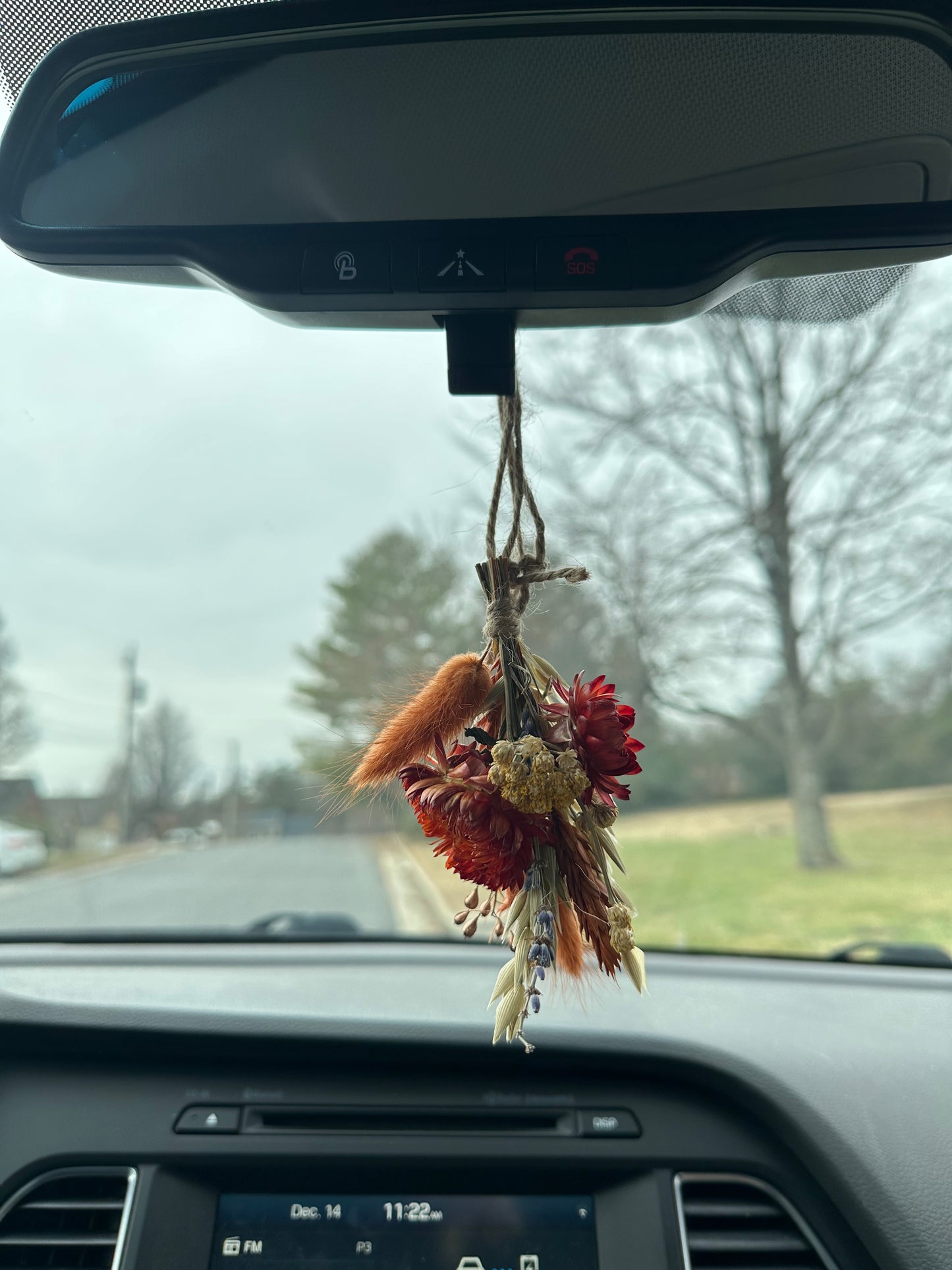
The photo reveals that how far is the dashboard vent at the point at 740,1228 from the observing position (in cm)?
161

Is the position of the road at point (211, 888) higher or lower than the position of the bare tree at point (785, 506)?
lower

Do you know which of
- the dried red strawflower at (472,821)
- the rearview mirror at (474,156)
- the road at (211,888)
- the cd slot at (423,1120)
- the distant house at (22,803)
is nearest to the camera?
the dried red strawflower at (472,821)

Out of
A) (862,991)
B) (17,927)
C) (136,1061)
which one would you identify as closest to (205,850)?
(17,927)

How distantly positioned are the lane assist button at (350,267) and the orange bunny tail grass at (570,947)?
0.71 meters

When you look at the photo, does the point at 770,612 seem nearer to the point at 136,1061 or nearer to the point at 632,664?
the point at 632,664

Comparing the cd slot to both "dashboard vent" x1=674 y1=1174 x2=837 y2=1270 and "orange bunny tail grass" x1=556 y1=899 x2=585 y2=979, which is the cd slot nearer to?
"dashboard vent" x1=674 y1=1174 x2=837 y2=1270

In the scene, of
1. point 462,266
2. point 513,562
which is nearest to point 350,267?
point 462,266

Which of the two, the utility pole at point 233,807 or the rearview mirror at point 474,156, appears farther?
the utility pole at point 233,807

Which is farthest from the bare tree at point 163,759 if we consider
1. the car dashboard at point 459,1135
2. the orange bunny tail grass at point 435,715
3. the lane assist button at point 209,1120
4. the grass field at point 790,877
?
the orange bunny tail grass at point 435,715

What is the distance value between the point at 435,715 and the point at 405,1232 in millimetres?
1203

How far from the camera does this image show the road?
8.61 feet

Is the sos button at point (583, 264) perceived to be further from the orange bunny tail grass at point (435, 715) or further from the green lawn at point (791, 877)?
the green lawn at point (791, 877)

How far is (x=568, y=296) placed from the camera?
1.04m

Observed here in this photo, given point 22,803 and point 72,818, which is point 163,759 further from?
point 22,803
